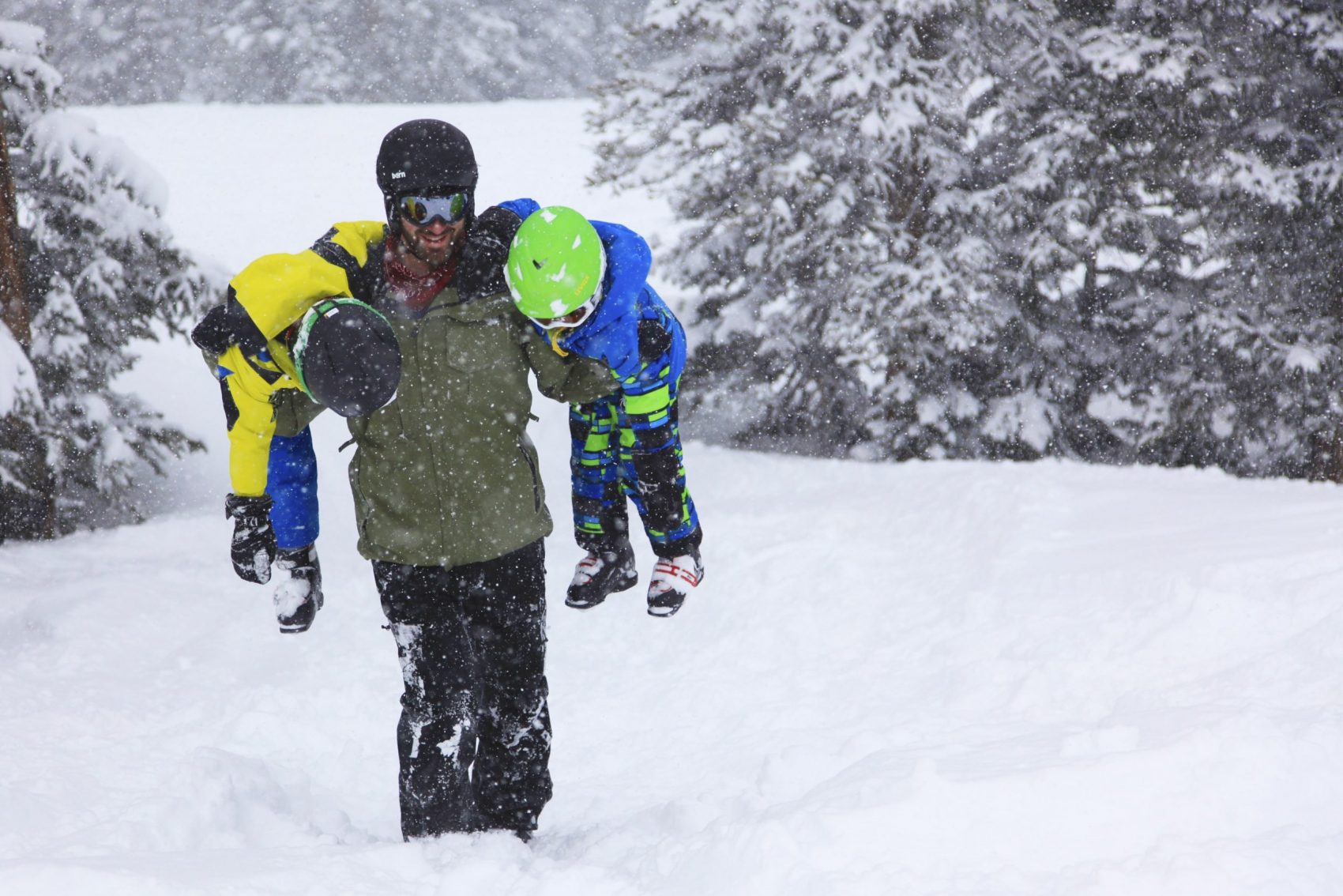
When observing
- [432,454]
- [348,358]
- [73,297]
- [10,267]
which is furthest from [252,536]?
[73,297]

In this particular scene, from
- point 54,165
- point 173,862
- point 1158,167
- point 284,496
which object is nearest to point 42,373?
point 54,165

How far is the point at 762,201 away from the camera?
10.9 metres

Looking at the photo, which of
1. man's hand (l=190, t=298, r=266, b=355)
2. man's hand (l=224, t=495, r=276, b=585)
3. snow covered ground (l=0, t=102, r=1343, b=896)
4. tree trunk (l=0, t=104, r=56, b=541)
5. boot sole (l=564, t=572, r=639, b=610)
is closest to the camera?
snow covered ground (l=0, t=102, r=1343, b=896)

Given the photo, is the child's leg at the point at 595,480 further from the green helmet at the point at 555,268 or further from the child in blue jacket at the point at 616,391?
the green helmet at the point at 555,268

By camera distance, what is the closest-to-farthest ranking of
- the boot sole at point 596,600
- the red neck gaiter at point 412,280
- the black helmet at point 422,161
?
1. the black helmet at point 422,161
2. the red neck gaiter at point 412,280
3. the boot sole at point 596,600

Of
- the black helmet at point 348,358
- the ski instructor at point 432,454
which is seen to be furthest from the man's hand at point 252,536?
the black helmet at point 348,358

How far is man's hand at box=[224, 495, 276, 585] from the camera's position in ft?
10.6

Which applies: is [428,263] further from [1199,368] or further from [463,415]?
[1199,368]

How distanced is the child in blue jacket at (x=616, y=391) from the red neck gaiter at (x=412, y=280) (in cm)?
23

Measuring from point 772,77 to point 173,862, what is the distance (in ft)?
34.6

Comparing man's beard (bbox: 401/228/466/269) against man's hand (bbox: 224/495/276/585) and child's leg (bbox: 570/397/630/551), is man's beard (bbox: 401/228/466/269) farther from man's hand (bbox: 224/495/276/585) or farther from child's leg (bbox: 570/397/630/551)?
man's hand (bbox: 224/495/276/585)

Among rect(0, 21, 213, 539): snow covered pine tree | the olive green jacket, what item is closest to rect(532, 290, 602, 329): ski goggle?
the olive green jacket

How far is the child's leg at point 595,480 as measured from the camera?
3.64 m

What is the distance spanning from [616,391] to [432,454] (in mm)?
628
